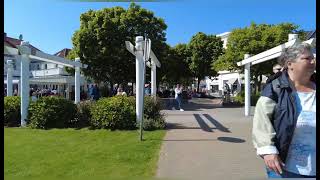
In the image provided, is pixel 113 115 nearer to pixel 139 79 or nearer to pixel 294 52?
pixel 139 79

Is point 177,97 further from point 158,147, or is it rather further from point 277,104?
point 277,104

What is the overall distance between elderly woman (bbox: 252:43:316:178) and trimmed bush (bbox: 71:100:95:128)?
26.5 feet

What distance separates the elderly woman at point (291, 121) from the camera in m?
2.73

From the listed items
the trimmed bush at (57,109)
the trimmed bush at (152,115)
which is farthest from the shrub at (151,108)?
the trimmed bush at (57,109)

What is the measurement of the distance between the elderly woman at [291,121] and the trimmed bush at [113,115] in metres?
7.77

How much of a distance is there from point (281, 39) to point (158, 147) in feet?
17.1

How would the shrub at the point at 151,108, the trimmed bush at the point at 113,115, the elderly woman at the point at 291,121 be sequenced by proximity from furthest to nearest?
the shrub at the point at 151,108 < the trimmed bush at the point at 113,115 < the elderly woman at the point at 291,121

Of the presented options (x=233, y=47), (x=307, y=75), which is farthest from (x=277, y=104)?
(x=233, y=47)

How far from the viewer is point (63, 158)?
4.24 metres

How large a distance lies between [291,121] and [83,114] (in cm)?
875

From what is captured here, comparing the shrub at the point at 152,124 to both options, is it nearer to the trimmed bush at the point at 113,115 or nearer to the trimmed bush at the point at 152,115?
the trimmed bush at the point at 152,115

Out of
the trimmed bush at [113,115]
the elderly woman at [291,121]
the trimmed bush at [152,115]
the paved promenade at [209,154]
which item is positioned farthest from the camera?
the trimmed bush at [152,115]

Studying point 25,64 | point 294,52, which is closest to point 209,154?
point 25,64

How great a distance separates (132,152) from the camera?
22.8ft
